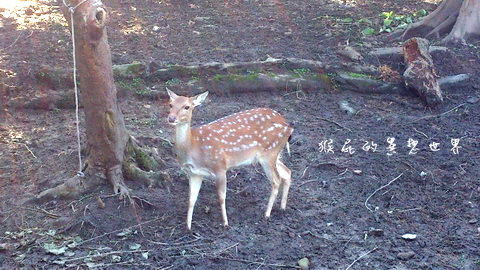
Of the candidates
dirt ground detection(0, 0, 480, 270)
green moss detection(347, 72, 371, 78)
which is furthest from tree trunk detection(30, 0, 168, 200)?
green moss detection(347, 72, 371, 78)

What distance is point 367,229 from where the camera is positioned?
6.02m

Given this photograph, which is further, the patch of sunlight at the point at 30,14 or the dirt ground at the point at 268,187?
the patch of sunlight at the point at 30,14

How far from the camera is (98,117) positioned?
6434mm

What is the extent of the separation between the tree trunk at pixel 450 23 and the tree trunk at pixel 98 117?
642 cm

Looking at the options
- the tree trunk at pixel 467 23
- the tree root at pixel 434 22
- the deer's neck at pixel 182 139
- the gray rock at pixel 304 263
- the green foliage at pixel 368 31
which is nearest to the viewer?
the gray rock at pixel 304 263

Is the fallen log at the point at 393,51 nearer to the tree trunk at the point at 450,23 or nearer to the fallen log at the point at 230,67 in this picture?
the tree trunk at the point at 450,23

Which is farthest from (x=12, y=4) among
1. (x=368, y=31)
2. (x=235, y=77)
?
(x=368, y=31)

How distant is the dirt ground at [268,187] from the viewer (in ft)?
18.4

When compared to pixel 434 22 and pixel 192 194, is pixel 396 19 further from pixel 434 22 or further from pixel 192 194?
pixel 192 194

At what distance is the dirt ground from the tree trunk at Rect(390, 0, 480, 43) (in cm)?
36

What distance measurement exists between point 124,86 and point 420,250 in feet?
15.6

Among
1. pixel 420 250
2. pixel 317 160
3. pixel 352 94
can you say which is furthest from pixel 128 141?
pixel 352 94

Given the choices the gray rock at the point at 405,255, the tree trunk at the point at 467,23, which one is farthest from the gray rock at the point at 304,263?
the tree trunk at the point at 467,23

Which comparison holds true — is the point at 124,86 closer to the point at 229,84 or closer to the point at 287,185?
the point at 229,84
